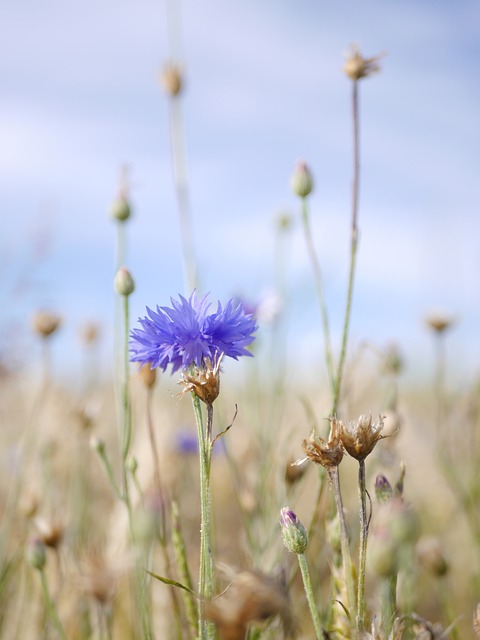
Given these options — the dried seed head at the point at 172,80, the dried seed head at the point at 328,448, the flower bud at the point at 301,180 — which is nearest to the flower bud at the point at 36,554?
the dried seed head at the point at 328,448

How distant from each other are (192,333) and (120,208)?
53 cm

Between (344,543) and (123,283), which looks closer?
(344,543)

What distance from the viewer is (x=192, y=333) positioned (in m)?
0.85

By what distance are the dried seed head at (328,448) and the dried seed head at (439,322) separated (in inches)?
47.5

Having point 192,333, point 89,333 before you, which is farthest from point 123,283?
point 89,333

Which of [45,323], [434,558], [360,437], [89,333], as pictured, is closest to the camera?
[360,437]

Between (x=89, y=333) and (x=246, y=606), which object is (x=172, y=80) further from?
(x=246, y=606)

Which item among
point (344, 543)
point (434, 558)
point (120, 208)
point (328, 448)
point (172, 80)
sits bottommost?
point (434, 558)

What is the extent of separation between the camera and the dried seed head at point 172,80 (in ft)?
5.33

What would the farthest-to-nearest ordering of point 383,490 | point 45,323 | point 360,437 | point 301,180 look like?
1. point 45,323
2. point 301,180
3. point 383,490
4. point 360,437

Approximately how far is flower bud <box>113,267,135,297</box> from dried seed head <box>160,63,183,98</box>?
0.71m

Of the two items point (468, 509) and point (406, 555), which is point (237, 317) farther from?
point (468, 509)

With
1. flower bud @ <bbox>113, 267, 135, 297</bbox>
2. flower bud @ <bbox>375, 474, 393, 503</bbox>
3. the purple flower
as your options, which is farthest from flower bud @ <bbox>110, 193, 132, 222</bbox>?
flower bud @ <bbox>375, 474, 393, 503</bbox>

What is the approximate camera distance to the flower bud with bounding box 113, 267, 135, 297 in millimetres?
1057
